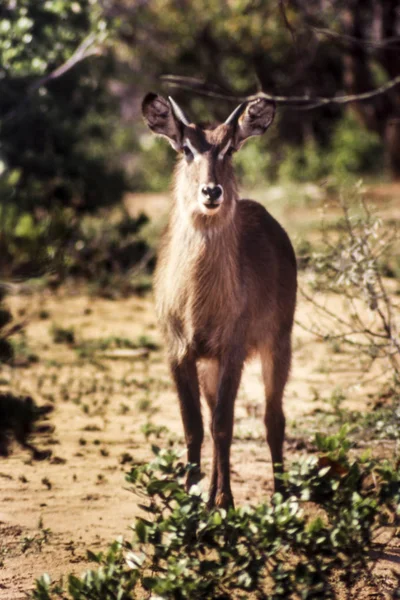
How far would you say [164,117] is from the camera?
17.7 feet

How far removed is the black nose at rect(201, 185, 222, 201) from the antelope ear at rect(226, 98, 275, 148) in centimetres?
56

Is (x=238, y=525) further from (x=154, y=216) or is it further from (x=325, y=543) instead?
(x=154, y=216)

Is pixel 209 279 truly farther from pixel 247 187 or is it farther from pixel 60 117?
pixel 247 187

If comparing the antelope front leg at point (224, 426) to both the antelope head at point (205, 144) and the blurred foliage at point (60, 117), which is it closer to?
the antelope head at point (205, 144)

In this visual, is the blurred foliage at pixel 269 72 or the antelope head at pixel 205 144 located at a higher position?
the blurred foliage at pixel 269 72

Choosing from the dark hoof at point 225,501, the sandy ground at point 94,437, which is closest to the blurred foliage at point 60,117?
the sandy ground at point 94,437

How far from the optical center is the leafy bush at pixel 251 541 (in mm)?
3854

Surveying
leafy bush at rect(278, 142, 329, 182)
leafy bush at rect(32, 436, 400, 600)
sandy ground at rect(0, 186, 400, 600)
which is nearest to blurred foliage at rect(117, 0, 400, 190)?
leafy bush at rect(278, 142, 329, 182)

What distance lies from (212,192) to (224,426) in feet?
3.96

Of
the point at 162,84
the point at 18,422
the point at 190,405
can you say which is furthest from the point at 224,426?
the point at 162,84

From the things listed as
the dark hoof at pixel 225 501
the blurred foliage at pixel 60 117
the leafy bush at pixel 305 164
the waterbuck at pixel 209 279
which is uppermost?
the leafy bush at pixel 305 164

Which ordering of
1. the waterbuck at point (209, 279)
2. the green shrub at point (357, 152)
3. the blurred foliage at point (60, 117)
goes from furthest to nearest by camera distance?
the green shrub at point (357, 152) < the blurred foliage at point (60, 117) < the waterbuck at point (209, 279)

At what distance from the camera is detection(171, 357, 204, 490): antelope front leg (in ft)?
17.6

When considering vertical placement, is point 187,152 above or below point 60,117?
below
